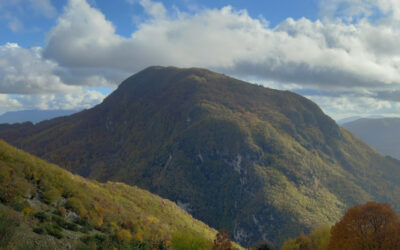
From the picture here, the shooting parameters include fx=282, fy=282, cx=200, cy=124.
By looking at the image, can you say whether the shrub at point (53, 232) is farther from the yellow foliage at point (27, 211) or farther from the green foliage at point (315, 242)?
the green foliage at point (315, 242)

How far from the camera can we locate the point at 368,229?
40094 millimetres

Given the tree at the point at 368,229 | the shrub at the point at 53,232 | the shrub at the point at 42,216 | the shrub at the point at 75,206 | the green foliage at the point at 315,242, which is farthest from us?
the green foliage at the point at 315,242

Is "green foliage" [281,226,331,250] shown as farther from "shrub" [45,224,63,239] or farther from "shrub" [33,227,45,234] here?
"shrub" [33,227,45,234]

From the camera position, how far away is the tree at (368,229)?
3769cm

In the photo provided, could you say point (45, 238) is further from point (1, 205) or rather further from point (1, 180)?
point (1, 180)

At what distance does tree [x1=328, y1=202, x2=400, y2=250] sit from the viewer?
124ft

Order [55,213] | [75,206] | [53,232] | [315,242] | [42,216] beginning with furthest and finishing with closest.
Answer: [315,242] < [75,206] < [55,213] < [42,216] < [53,232]

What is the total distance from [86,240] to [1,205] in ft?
27.9

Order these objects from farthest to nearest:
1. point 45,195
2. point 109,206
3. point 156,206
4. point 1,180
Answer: point 156,206, point 109,206, point 45,195, point 1,180

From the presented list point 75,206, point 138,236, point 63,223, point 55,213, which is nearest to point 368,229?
point 138,236

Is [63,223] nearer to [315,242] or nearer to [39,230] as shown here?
[39,230]

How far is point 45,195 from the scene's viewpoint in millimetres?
34469

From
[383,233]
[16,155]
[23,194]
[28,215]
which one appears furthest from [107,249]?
[383,233]

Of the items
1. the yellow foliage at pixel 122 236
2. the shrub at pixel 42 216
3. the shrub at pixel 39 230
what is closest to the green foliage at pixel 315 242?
the yellow foliage at pixel 122 236
